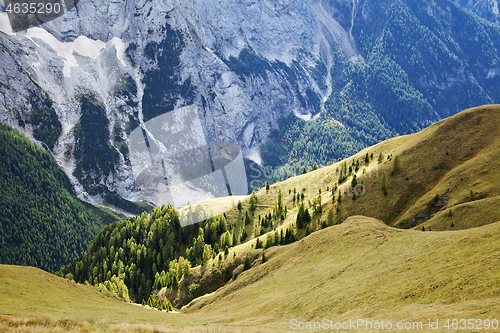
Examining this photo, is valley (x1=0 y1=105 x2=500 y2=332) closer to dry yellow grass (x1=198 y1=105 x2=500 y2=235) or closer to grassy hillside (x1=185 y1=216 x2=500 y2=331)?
grassy hillside (x1=185 y1=216 x2=500 y2=331)

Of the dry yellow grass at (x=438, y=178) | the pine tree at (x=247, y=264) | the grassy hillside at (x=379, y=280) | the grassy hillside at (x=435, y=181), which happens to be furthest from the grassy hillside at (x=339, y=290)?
the grassy hillside at (x=435, y=181)

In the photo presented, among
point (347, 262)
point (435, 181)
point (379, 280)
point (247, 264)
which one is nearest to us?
point (379, 280)

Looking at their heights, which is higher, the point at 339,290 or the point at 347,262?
the point at 347,262

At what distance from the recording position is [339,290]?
48500 mm

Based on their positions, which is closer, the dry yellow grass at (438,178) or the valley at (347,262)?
the valley at (347,262)

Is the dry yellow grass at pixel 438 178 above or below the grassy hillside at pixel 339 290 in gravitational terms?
above

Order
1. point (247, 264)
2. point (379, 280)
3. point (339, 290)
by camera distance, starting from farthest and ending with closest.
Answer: point (247, 264), point (339, 290), point (379, 280)

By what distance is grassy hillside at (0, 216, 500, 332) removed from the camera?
32844 mm

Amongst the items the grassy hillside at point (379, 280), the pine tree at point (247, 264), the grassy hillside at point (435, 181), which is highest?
the grassy hillside at point (435, 181)

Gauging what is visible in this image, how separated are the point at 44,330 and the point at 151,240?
160302 millimetres

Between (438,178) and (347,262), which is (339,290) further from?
(438,178)

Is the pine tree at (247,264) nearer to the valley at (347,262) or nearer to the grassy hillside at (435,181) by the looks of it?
the valley at (347,262)

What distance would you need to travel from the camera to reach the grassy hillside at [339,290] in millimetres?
32844

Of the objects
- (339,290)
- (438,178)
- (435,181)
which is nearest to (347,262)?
(339,290)
